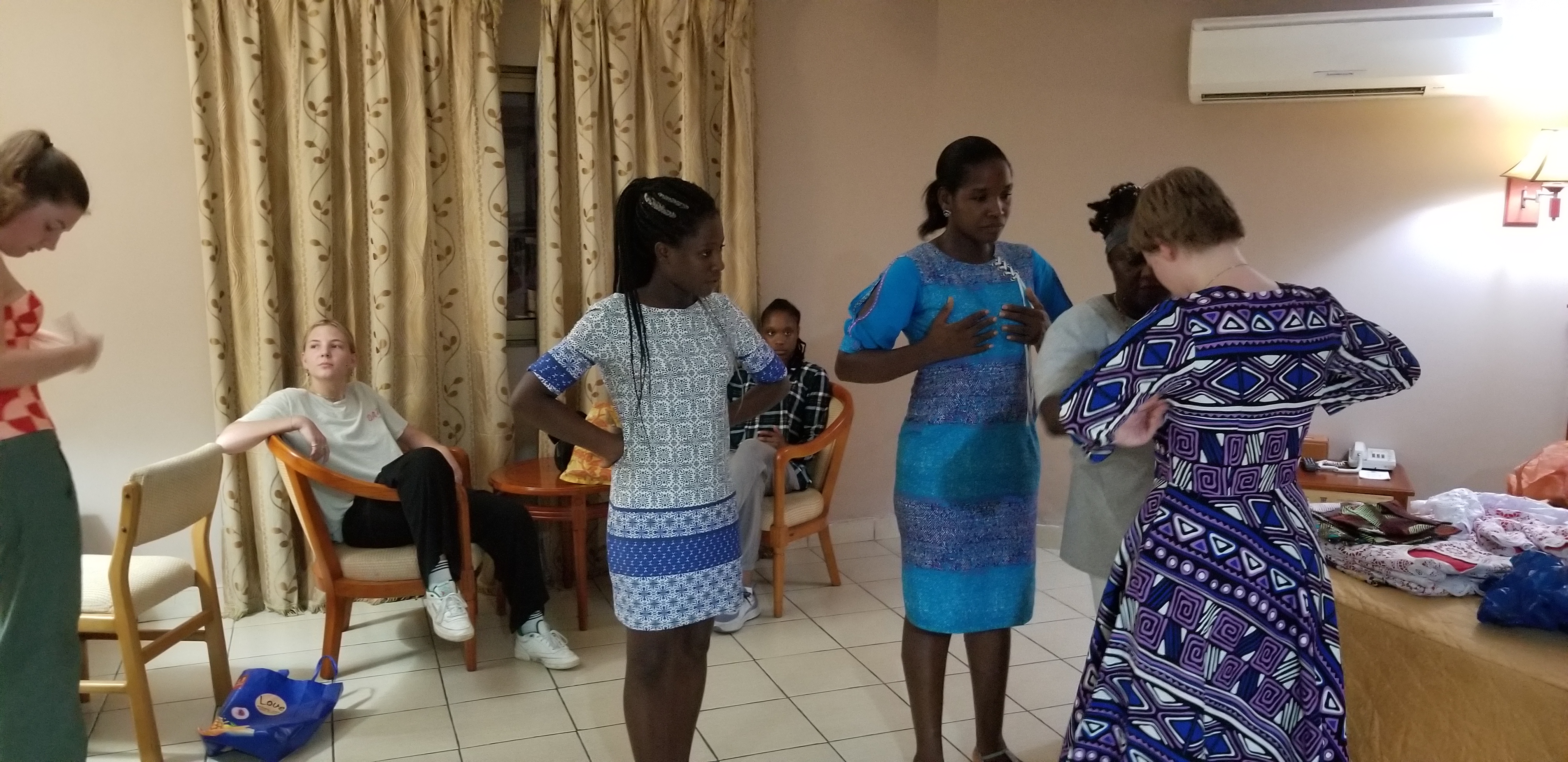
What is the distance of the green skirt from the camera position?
1856mm

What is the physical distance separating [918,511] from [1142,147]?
8.66 ft

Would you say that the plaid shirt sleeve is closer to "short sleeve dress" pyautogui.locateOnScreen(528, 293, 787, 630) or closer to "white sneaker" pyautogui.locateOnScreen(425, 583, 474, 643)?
"white sneaker" pyautogui.locateOnScreen(425, 583, 474, 643)

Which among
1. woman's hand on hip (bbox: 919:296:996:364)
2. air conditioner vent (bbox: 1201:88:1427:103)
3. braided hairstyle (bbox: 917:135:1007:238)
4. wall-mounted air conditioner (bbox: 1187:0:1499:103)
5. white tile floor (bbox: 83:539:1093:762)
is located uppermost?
wall-mounted air conditioner (bbox: 1187:0:1499:103)

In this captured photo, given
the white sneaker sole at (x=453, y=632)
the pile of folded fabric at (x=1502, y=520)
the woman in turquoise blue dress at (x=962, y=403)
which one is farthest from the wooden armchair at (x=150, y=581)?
the pile of folded fabric at (x=1502, y=520)

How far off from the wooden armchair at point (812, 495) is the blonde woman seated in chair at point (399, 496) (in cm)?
81

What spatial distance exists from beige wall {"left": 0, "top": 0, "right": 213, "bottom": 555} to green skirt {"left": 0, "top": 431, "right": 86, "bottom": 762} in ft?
5.84

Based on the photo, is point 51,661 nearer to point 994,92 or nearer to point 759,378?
point 759,378

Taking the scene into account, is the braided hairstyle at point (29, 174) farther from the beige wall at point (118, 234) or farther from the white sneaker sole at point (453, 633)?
the beige wall at point (118, 234)

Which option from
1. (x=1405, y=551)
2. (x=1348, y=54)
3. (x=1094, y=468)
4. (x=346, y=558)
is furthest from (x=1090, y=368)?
(x=1348, y=54)

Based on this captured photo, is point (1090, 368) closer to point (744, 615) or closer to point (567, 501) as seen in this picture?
point (744, 615)

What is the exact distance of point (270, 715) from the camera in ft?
8.70

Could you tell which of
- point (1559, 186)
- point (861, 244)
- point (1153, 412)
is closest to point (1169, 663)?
point (1153, 412)

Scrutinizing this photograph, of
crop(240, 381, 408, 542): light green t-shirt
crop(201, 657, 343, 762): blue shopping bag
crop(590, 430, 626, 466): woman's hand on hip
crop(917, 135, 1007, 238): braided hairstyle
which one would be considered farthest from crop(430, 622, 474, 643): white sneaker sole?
crop(917, 135, 1007, 238): braided hairstyle

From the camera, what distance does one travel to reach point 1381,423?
4.20 meters
